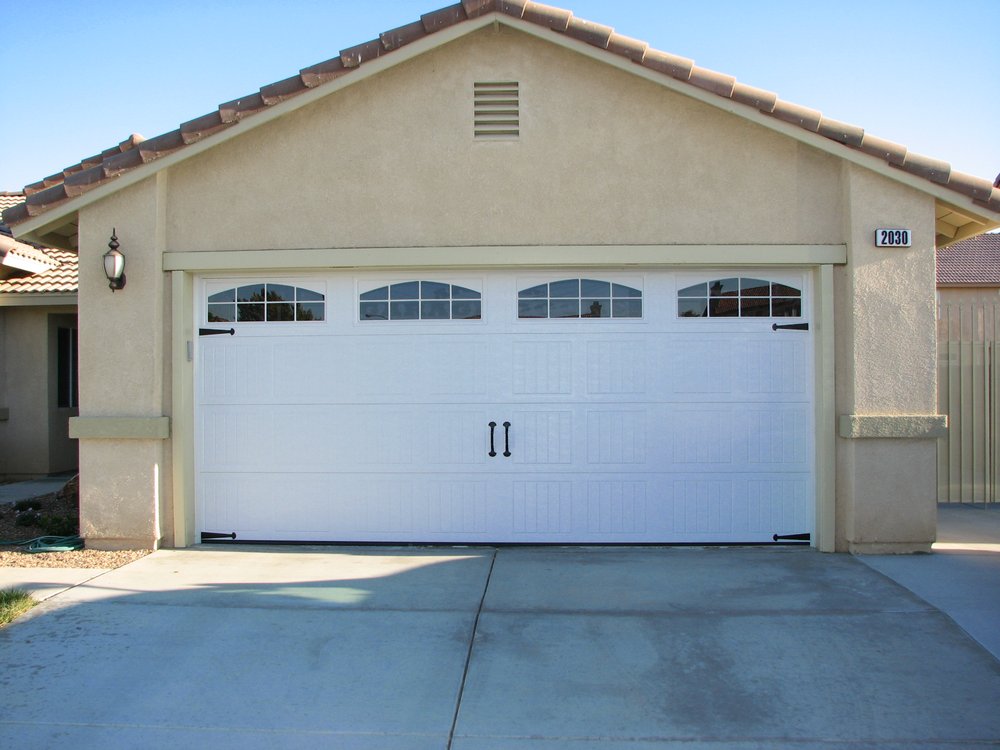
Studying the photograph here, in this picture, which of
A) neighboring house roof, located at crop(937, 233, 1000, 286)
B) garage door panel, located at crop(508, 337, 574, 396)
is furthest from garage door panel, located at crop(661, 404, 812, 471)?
neighboring house roof, located at crop(937, 233, 1000, 286)

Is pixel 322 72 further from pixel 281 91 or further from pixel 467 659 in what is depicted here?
pixel 467 659

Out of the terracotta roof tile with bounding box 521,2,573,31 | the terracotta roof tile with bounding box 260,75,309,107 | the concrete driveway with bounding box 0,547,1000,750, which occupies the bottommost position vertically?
the concrete driveway with bounding box 0,547,1000,750

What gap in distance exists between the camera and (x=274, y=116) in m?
7.16

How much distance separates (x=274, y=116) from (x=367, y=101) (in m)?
0.85

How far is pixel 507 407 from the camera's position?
7.48 metres

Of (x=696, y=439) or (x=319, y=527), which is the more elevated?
(x=696, y=439)

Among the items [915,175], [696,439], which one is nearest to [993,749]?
[696,439]

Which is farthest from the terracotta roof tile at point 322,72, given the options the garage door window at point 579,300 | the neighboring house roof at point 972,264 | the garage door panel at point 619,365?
the neighboring house roof at point 972,264

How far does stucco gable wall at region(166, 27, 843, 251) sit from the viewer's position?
285 inches

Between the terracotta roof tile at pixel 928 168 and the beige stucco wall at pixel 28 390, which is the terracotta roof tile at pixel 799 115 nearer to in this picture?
the terracotta roof tile at pixel 928 168

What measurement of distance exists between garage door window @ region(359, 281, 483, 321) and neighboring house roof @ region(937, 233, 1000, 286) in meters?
20.0

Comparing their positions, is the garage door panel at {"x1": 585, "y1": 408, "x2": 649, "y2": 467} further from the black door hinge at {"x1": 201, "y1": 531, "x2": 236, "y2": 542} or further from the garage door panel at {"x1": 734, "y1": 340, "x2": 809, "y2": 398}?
the black door hinge at {"x1": 201, "y1": 531, "x2": 236, "y2": 542}

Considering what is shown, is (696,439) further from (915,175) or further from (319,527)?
(319,527)

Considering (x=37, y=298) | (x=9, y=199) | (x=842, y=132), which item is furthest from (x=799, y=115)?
(x=9, y=199)
